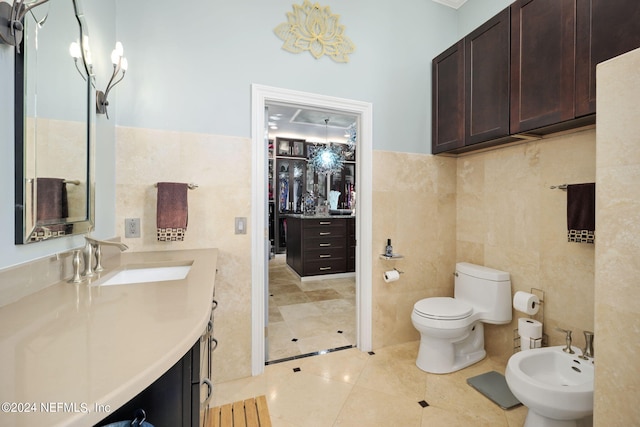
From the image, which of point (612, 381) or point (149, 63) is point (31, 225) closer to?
point (149, 63)

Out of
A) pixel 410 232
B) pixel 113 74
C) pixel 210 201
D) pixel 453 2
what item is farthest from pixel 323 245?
pixel 113 74

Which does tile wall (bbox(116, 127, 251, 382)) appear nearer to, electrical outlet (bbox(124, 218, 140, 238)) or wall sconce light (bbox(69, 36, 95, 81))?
electrical outlet (bbox(124, 218, 140, 238))

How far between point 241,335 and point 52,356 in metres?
1.59

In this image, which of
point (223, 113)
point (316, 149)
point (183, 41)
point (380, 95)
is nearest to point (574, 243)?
point (380, 95)

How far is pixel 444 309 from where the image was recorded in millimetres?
2094

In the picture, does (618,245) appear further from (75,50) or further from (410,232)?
(75,50)

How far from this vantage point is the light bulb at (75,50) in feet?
4.02

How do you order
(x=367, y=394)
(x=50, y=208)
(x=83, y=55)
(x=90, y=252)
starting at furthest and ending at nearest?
(x=367, y=394)
(x=83, y=55)
(x=90, y=252)
(x=50, y=208)

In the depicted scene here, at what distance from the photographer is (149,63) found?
5.83ft

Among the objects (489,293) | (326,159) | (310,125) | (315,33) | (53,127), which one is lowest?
(489,293)

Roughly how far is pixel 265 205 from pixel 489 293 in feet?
6.00

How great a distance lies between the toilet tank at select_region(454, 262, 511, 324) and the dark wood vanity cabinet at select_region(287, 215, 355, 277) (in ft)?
8.12

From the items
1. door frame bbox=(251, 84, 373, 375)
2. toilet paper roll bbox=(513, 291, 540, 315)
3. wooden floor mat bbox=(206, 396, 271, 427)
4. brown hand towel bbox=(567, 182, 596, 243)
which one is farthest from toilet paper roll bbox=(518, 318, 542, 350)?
wooden floor mat bbox=(206, 396, 271, 427)

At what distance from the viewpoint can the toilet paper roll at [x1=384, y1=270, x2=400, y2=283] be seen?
2.32m
